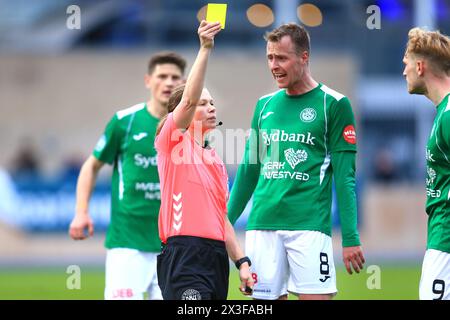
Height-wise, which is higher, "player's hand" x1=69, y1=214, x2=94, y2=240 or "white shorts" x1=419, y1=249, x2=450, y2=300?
"player's hand" x1=69, y1=214, x2=94, y2=240

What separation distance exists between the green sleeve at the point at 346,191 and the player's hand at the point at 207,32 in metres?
1.65

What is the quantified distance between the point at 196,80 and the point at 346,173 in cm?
164

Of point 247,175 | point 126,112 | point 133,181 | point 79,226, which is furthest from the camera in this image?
point 126,112

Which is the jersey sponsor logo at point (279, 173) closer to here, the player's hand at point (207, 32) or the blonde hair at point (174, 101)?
the blonde hair at point (174, 101)

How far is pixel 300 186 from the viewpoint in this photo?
7.26m

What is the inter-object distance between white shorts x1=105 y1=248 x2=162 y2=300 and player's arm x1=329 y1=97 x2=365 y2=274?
2294mm

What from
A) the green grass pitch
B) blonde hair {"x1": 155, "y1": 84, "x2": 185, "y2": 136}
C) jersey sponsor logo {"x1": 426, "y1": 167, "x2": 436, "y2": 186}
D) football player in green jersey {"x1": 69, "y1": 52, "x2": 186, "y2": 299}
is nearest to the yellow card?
blonde hair {"x1": 155, "y1": 84, "x2": 185, "y2": 136}

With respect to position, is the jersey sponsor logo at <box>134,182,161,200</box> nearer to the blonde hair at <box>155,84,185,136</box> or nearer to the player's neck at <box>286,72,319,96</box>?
the player's neck at <box>286,72,319,96</box>

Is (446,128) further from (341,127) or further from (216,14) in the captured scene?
(216,14)

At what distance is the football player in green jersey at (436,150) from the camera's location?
6461mm

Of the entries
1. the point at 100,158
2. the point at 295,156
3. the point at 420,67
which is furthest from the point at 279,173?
the point at 100,158

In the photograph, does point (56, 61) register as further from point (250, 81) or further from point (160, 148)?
point (160, 148)

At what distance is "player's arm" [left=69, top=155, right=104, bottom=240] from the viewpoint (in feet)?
27.3

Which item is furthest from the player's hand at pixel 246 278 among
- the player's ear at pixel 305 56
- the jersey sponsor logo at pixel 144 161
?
the jersey sponsor logo at pixel 144 161
